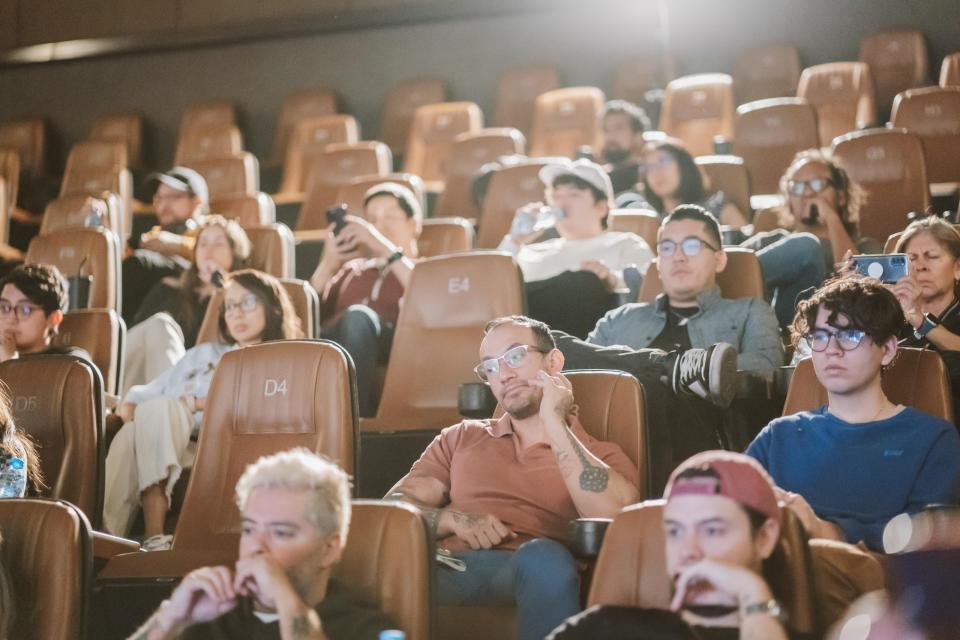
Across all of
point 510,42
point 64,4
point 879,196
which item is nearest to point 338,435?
point 879,196

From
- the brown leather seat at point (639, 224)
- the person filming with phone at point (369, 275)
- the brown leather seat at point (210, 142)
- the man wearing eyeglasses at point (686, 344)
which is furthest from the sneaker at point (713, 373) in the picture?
the brown leather seat at point (210, 142)

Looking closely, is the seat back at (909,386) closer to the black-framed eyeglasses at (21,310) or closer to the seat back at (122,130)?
the black-framed eyeglasses at (21,310)

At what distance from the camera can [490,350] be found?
2.41 m

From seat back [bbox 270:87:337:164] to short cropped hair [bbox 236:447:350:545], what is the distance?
5793mm

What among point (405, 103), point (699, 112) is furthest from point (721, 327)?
point (405, 103)

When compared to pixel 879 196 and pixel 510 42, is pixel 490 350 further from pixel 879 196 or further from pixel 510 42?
pixel 510 42

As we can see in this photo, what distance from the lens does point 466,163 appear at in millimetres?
5801

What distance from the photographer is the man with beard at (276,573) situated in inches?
65.8

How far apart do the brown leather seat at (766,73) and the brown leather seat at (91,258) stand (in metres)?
3.65

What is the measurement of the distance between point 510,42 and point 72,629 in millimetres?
5848

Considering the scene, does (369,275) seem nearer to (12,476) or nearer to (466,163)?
(12,476)

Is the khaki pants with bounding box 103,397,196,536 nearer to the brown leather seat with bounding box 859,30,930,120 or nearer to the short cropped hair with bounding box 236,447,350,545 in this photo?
the short cropped hair with bounding box 236,447,350,545

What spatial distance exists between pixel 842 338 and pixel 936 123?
3.28m

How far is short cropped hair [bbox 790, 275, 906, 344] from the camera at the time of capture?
2.19m
